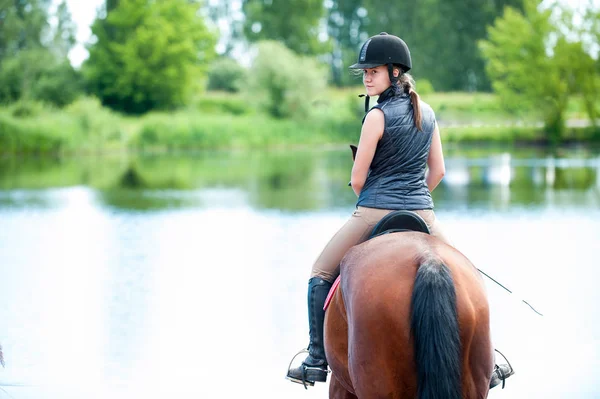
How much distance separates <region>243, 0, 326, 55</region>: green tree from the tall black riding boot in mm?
74669

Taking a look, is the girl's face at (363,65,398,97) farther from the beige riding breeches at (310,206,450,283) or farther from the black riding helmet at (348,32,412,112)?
the beige riding breeches at (310,206,450,283)

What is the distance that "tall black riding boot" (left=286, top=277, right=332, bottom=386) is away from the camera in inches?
171

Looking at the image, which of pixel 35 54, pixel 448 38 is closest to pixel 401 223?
pixel 35 54

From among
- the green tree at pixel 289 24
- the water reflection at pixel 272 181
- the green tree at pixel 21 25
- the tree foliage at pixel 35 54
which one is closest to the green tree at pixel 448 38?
the green tree at pixel 289 24

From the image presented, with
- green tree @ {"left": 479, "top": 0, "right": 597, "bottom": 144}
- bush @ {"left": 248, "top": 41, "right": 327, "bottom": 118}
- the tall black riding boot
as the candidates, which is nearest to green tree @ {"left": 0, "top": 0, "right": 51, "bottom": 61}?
bush @ {"left": 248, "top": 41, "right": 327, "bottom": 118}

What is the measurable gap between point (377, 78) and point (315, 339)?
123cm

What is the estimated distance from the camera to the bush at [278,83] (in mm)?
57000

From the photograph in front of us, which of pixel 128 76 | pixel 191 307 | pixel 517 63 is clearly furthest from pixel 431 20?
pixel 191 307

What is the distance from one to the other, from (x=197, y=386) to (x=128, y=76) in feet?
185

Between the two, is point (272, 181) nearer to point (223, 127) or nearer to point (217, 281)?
point (217, 281)

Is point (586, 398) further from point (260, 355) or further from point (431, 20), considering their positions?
point (431, 20)

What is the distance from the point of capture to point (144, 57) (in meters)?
62.7

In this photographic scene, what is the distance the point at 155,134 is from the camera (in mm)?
48875

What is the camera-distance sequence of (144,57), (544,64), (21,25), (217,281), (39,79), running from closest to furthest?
(217,281)
(544,64)
(39,79)
(144,57)
(21,25)
